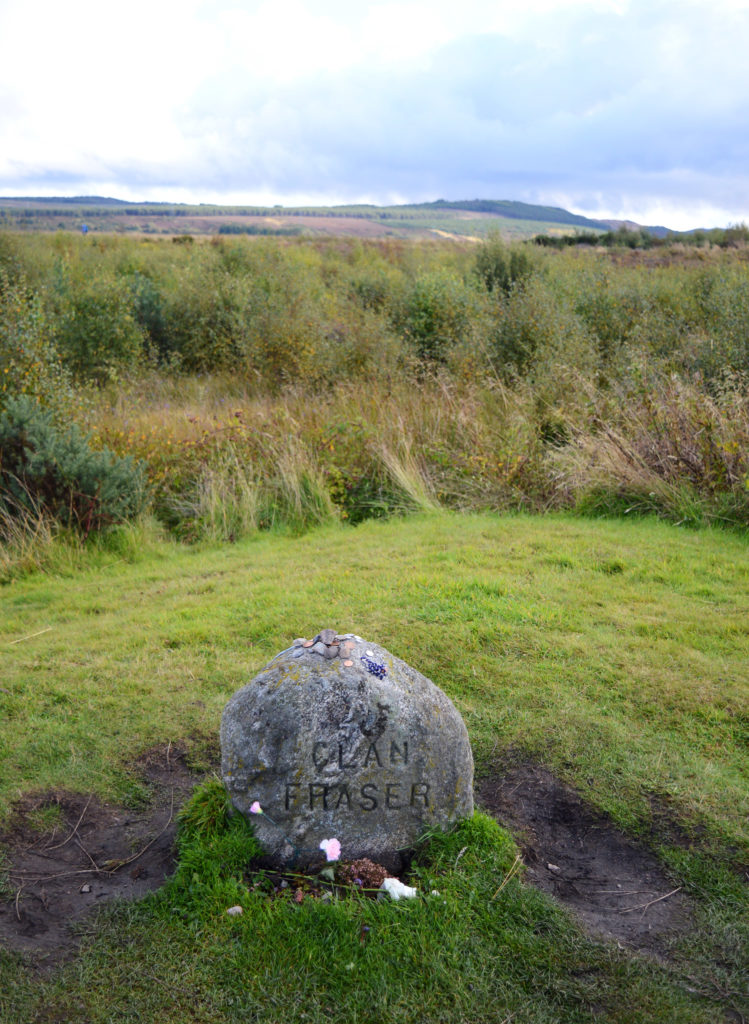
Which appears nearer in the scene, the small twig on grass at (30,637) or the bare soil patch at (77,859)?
the bare soil patch at (77,859)

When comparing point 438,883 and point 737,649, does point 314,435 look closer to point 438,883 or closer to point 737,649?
point 737,649

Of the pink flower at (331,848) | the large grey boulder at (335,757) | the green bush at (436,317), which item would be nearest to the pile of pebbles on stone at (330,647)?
the large grey boulder at (335,757)

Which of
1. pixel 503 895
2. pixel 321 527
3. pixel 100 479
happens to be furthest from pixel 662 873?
pixel 100 479

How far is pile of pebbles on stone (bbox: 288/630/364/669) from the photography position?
3.00m

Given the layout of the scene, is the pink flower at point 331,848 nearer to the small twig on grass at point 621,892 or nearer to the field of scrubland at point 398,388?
the small twig on grass at point 621,892

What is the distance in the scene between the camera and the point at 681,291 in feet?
69.1

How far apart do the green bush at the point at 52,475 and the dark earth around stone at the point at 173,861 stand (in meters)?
4.44

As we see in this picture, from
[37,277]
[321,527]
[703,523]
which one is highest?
[37,277]

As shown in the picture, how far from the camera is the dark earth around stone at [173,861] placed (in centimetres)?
281

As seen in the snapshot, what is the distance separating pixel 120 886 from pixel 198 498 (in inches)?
237

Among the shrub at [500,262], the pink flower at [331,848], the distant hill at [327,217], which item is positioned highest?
the distant hill at [327,217]

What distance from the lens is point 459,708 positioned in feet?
14.1

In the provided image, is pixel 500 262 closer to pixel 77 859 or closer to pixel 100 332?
pixel 100 332

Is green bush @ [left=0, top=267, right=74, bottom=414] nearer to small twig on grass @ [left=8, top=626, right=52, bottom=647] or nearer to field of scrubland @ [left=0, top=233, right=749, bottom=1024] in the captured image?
field of scrubland @ [left=0, top=233, right=749, bottom=1024]
